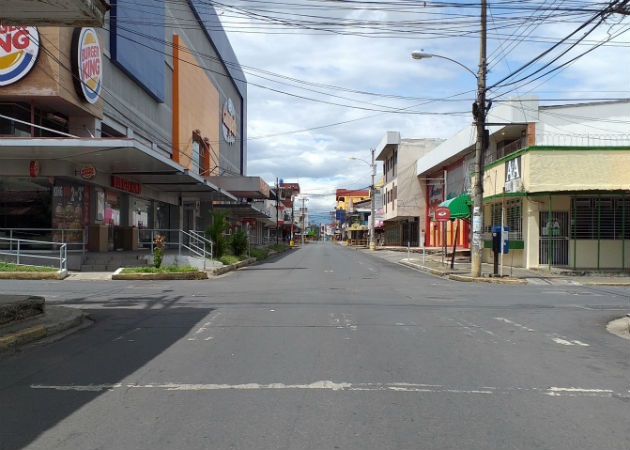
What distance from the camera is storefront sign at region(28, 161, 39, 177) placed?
20.6m

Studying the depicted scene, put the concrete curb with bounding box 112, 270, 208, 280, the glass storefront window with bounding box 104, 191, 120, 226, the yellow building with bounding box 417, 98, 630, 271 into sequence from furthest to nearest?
the glass storefront window with bounding box 104, 191, 120, 226
the yellow building with bounding box 417, 98, 630, 271
the concrete curb with bounding box 112, 270, 208, 280

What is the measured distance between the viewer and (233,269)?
26219 mm

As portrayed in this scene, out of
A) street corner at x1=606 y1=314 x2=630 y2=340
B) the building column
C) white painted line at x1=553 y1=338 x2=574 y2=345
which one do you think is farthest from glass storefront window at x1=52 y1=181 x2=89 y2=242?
street corner at x1=606 y1=314 x2=630 y2=340

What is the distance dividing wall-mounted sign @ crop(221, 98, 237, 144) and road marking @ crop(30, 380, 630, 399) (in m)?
49.4

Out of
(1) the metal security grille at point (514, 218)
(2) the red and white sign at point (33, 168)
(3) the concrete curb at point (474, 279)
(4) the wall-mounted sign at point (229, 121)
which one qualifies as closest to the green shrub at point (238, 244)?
(3) the concrete curb at point (474, 279)

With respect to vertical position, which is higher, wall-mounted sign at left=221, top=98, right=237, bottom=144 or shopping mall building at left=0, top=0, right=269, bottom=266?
wall-mounted sign at left=221, top=98, right=237, bottom=144

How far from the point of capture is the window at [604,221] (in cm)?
2350

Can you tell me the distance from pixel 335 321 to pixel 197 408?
5.30 meters

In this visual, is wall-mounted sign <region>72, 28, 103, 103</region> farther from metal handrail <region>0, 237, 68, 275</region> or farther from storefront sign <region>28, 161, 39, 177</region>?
metal handrail <region>0, 237, 68, 275</region>

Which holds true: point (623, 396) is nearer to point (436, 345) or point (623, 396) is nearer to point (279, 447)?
point (436, 345)

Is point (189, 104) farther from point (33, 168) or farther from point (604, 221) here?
point (604, 221)

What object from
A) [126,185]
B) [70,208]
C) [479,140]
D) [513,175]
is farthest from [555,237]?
[70,208]

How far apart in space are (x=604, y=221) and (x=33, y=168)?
2219 centimetres

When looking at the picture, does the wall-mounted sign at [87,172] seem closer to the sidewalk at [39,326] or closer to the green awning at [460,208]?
the sidewalk at [39,326]
